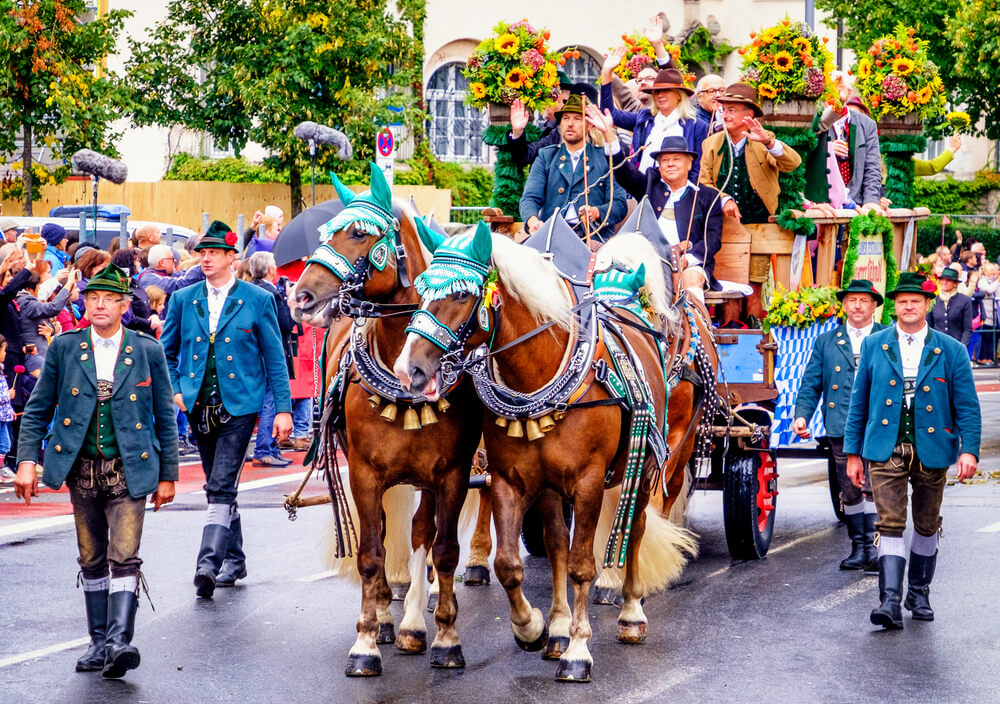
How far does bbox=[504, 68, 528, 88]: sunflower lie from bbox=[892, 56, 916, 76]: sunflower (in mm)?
3273

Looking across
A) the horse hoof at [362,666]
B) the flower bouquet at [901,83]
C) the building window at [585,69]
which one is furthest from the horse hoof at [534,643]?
the building window at [585,69]

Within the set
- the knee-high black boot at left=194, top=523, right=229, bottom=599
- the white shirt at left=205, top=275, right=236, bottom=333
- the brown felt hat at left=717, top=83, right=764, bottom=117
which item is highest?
the brown felt hat at left=717, top=83, right=764, bottom=117

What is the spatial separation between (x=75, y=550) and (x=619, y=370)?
177 inches

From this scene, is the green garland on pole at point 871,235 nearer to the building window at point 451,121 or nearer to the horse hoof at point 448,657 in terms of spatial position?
the horse hoof at point 448,657

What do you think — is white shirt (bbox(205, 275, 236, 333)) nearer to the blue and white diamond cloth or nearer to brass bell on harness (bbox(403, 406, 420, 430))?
brass bell on harness (bbox(403, 406, 420, 430))

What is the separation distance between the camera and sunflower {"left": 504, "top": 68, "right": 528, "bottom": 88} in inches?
420

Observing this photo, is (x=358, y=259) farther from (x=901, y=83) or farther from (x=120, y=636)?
(x=901, y=83)

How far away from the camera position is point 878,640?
7.67 metres

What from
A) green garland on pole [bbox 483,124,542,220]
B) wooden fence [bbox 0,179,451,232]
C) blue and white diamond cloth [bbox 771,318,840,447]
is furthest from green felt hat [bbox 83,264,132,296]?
wooden fence [bbox 0,179,451,232]

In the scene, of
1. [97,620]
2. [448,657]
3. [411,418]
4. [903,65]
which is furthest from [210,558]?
[903,65]

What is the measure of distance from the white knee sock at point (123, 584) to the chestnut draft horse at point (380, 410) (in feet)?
3.43

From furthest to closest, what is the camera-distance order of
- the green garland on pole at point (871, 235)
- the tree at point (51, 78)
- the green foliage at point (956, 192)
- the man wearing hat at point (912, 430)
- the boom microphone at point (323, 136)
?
the green foliage at point (956, 192), the tree at point (51, 78), the boom microphone at point (323, 136), the green garland on pole at point (871, 235), the man wearing hat at point (912, 430)

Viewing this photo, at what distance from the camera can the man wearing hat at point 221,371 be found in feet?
27.7

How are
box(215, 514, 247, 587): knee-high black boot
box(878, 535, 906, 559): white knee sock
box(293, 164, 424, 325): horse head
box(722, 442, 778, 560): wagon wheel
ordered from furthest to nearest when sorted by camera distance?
box(722, 442, 778, 560): wagon wheel < box(215, 514, 247, 587): knee-high black boot < box(878, 535, 906, 559): white knee sock < box(293, 164, 424, 325): horse head
